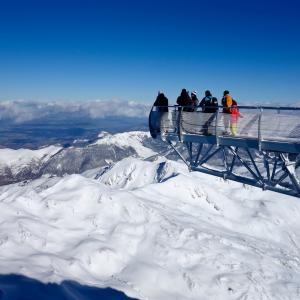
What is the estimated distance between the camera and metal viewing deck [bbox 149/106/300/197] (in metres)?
18.8

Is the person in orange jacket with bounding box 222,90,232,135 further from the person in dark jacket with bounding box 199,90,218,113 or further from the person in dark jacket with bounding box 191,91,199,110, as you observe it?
the person in dark jacket with bounding box 191,91,199,110

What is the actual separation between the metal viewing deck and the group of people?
6cm

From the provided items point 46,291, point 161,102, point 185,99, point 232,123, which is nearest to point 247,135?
point 232,123

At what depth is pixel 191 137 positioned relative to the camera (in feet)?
74.5

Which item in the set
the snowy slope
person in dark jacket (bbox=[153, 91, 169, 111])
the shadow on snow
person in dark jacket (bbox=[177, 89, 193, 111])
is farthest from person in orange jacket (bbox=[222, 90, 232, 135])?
the snowy slope

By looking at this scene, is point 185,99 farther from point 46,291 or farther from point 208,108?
point 46,291

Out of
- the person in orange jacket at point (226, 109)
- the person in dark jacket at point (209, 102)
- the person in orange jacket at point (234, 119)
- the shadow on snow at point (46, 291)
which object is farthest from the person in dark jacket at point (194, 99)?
the shadow on snow at point (46, 291)

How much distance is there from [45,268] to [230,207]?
132753 millimetres

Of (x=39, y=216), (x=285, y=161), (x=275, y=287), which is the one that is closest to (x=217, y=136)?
(x=285, y=161)

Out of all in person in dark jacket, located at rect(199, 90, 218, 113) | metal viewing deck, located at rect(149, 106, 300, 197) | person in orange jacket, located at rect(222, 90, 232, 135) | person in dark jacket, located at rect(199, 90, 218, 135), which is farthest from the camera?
person in dark jacket, located at rect(199, 90, 218, 113)

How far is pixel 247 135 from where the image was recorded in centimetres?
2088

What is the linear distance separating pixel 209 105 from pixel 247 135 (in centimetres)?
314

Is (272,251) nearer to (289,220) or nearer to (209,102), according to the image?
(289,220)

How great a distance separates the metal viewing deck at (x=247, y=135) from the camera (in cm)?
1881
